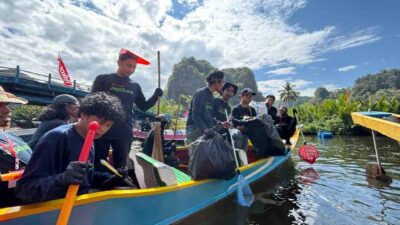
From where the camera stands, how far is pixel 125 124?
3.48m

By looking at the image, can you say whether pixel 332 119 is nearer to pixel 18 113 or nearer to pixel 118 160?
pixel 118 160

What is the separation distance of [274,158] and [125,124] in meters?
3.55

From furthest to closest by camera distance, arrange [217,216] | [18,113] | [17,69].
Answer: [18,113] → [17,69] → [217,216]

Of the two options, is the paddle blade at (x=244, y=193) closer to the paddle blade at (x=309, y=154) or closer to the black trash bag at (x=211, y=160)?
the black trash bag at (x=211, y=160)

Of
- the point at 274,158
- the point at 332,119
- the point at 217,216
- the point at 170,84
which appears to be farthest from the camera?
the point at 170,84

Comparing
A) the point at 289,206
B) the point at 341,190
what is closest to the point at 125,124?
the point at 289,206

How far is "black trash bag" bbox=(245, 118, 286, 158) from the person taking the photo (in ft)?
17.4

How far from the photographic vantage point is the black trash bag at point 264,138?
17.4 feet

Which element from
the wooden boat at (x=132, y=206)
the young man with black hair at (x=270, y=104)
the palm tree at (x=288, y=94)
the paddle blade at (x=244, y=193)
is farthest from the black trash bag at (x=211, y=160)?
the palm tree at (x=288, y=94)

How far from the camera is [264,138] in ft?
17.7

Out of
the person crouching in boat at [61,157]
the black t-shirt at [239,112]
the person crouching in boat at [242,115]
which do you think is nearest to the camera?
the person crouching in boat at [61,157]

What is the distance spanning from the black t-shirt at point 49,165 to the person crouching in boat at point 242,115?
4.05 metres

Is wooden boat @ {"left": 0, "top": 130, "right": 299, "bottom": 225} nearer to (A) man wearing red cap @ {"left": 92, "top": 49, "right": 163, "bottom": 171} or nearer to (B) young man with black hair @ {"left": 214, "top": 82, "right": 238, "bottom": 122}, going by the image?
(A) man wearing red cap @ {"left": 92, "top": 49, "right": 163, "bottom": 171}

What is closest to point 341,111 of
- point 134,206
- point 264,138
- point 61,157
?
point 264,138
